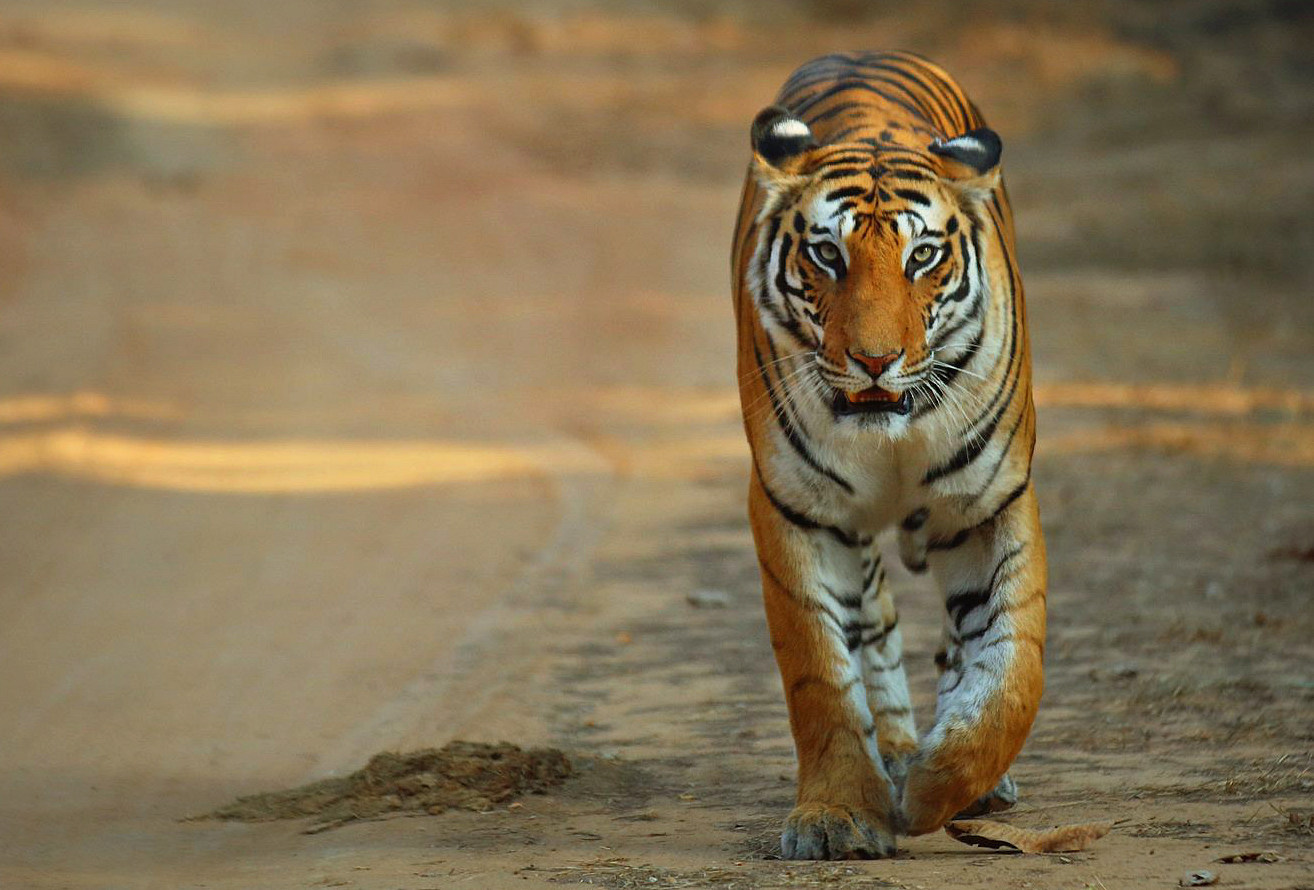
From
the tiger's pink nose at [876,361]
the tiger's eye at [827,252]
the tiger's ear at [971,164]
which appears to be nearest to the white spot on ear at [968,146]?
the tiger's ear at [971,164]

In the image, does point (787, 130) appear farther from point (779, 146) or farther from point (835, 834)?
point (835, 834)

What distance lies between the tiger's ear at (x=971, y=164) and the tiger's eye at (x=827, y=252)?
0.34m

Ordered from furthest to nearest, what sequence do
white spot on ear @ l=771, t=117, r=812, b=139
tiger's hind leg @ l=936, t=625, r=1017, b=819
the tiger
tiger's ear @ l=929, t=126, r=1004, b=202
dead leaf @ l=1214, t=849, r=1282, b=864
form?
tiger's hind leg @ l=936, t=625, r=1017, b=819 < white spot on ear @ l=771, t=117, r=812, b=139 < tiger's ear @ l=929, t=126, r=1004, b=202 < the tiger < dead leaf @ l=1214, t=849, r=1282, b=864

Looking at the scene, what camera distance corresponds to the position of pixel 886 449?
13.0ft

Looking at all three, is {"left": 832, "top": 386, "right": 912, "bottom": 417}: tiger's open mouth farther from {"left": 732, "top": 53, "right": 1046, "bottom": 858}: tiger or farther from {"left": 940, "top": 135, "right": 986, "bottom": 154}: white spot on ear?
{"left": 940, "top": 135, "right": 986, "bottom": 154}: white spot on ear

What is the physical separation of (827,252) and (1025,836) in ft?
4.31

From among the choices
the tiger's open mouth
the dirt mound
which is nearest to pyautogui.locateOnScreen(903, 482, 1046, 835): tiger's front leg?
the tiger's open mouth

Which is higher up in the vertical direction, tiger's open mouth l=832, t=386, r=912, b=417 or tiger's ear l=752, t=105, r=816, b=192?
tiger's ear l=752, t=105, r=816, b=192

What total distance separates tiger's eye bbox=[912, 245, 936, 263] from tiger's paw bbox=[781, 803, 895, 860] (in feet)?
3.94

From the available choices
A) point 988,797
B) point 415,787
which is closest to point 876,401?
point 988,797

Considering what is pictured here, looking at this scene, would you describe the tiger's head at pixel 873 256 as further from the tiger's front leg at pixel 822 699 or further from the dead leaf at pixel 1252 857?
the dead leaf at pixel 1252 857

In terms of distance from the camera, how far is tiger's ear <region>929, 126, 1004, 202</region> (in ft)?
13.3

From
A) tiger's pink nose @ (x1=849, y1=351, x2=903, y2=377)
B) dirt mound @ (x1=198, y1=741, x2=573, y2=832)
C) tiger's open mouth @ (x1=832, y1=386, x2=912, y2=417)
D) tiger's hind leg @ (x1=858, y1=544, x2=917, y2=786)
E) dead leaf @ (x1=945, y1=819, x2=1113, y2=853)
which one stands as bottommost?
dead leaf @ (x1=945, y1=819, x2=1113, y2=853)

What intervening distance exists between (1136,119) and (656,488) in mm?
11660
